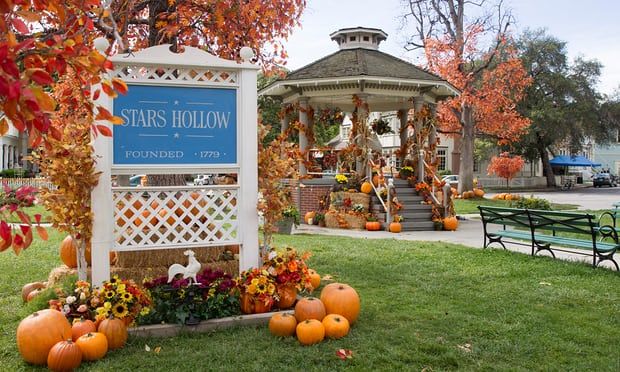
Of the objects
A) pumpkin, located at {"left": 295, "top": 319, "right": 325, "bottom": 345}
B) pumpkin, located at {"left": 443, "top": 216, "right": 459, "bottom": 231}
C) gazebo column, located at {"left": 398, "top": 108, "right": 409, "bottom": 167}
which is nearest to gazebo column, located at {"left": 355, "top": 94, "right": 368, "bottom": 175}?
gazebo column, located at {"left": 398, "top": 108, "right": 409, "bottom": 167}

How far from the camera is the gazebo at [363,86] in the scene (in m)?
14.7

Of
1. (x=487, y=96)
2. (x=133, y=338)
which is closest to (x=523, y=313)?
(x=133, y=338)

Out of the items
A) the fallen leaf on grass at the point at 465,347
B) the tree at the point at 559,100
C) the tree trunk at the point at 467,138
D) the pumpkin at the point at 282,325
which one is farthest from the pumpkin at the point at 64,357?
the tree at the point at 559,100

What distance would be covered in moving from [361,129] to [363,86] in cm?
126

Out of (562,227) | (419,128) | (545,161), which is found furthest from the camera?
(545,161)

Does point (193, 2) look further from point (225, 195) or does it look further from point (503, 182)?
point (503, 182)

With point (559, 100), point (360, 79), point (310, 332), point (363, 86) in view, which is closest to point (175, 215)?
point (310, 332)

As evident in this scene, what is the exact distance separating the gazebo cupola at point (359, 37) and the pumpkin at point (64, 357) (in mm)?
15012

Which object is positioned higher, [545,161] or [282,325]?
[545,161]

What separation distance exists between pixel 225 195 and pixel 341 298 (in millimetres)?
1617

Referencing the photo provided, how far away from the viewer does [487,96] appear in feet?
81.5

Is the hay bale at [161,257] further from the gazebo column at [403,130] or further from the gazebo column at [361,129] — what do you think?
Result: the gazebo column at [403,130]

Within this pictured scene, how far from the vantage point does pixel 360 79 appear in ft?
46.6

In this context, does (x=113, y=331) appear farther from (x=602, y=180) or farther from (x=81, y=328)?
(x=602, y=180)
